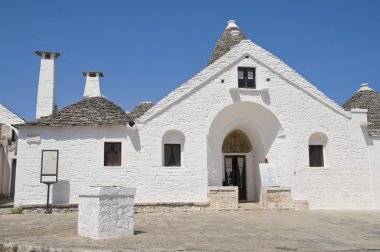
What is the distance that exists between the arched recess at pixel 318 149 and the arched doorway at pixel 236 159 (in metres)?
3.07

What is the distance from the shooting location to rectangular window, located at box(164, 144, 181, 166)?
16.2 meters

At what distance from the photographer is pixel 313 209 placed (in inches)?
638

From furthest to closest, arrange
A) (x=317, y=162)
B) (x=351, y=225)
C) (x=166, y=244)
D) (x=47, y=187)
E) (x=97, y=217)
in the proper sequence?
1. (x=317, y=162)
2. (x=47, y=187)
3. (x=351, y=225)
4. (x=97, y=217)
5. (x=166, y=244)

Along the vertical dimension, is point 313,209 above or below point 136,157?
→ below

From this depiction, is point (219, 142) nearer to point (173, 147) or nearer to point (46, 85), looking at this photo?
point (173, 147)

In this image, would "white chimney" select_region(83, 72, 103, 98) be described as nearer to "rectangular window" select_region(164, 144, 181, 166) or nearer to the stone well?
"rectangular window" select_region(164, 144, 181, 166)

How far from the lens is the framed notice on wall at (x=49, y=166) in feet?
48.2

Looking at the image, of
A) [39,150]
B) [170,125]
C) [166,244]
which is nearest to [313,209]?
[170,125]

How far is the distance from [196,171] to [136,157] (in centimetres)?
261

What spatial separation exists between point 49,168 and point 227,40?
12.2 m

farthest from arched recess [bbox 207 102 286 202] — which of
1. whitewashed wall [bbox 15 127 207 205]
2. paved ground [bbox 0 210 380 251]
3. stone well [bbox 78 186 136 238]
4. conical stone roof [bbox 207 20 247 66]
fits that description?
stone well [bbox 78 186 136 238]

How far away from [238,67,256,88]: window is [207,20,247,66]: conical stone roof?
3.83 metres

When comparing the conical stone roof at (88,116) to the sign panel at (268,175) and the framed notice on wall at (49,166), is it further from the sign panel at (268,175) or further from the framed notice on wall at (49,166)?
the sign panel at (268,175)

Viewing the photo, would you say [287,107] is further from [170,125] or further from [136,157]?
[136,157]
